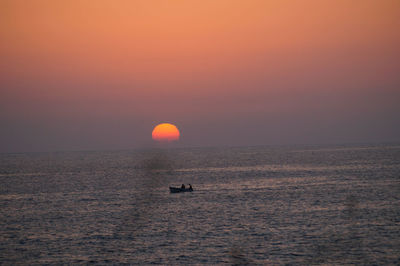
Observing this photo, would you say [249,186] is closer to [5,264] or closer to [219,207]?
[219,207]

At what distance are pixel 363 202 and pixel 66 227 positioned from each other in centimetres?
4567

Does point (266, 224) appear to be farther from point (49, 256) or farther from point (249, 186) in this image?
point (249, 186)

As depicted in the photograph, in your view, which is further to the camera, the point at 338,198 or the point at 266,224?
the point at 338,198

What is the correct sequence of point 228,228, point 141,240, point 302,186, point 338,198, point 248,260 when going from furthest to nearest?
point 302,186 → point 338,198 → point 228,228 → point 141,240 → point 248,260

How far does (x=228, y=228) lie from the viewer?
54188 millimetres

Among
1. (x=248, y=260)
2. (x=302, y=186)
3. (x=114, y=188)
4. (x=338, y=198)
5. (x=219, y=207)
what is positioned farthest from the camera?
(x=114, y=188)

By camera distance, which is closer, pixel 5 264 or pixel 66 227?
pixel 5 264

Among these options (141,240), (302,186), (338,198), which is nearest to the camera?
(141,240)

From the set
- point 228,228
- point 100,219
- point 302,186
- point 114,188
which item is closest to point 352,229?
point 228,228

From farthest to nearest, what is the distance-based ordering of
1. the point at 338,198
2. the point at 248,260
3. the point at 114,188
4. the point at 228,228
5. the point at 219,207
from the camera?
the point at 114,188 → the point at 338,198 → the point at 219,207 → the point at 228,228 → the point at 248,260

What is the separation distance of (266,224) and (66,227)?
24.6 meters

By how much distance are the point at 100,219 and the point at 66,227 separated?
19.9ft

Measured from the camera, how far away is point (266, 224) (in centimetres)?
5622

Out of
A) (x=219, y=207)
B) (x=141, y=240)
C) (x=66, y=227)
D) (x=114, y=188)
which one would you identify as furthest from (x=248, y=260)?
(x=114, y=188)
